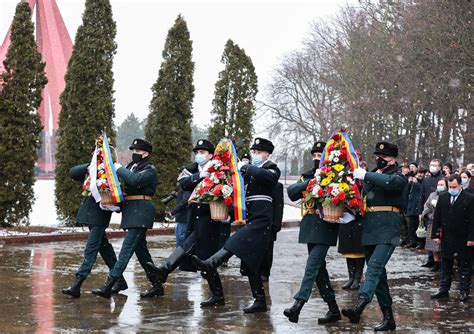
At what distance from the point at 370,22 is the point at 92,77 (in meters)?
18.2

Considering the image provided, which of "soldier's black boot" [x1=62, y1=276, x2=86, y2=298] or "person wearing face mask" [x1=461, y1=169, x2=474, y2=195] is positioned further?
"person wearing face mask" [x1=461, y1=169, x2=474, y2=195]

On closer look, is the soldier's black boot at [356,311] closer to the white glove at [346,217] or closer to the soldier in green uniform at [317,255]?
the soldier in green uniform at [317,255]

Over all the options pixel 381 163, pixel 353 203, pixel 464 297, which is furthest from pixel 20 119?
pixel 353 203

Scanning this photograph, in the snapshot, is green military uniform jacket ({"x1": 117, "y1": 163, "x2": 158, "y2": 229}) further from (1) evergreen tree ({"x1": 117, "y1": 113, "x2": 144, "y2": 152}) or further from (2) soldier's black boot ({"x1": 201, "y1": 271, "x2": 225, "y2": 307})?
(1) evergreen tree ({"x1": 117, "y1": 113, "x2": 144, "y2": 152})

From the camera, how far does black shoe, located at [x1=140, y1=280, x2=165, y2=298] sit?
421 inches

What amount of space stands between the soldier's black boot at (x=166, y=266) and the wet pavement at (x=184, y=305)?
0.97 ft

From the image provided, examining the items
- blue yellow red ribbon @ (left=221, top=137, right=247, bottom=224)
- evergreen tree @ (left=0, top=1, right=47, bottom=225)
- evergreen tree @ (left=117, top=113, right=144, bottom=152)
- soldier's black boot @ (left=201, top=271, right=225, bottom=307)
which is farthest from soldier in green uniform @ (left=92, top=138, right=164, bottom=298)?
evergreen tree @ (left=117, top=113, right=144, bottom=152)

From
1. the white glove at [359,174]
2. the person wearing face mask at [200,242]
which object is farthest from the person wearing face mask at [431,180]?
the white glove at [359,174]

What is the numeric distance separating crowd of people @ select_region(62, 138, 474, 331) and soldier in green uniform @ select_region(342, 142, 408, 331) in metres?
0.01

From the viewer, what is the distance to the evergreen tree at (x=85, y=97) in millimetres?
22531

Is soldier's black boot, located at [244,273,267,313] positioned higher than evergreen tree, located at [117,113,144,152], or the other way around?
evergreen tree, located at [117,113,144,152]

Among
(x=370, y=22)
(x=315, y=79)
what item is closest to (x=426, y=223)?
(x=370, y=22)

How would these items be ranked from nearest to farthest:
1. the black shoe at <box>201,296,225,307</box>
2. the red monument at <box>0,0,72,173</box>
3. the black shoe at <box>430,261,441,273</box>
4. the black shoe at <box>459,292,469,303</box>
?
Answer: the black shoe at <box>201,296,225,307</box>
the black shoe at <box>459,292,469,303</box>
the black shoe at <box>430,261,441,273</box>
the red monument at <box>0,0,72,173</box>

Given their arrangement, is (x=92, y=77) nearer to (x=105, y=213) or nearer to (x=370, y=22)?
(x=105, y=213)
